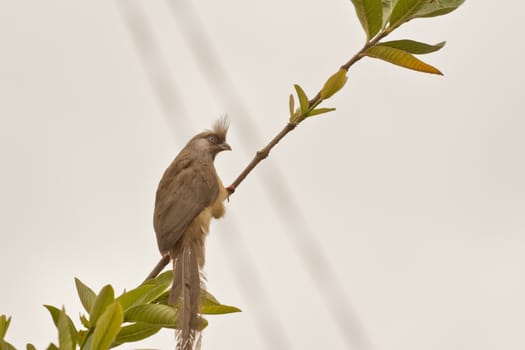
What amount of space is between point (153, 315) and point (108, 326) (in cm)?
37

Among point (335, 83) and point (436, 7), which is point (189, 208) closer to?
point (335, 83)

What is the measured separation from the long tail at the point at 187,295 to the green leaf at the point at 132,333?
0.72ft

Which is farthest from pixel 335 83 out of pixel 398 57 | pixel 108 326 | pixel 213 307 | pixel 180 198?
pixel 180 198

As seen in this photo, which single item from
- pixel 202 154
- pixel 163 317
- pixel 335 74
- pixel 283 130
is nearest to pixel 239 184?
pixel 283 130

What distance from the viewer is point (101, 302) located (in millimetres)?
2973

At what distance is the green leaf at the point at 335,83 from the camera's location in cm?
367

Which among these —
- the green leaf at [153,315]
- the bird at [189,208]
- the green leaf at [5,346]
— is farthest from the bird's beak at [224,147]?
the green leaf at [5,346]

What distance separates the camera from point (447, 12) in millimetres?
3562

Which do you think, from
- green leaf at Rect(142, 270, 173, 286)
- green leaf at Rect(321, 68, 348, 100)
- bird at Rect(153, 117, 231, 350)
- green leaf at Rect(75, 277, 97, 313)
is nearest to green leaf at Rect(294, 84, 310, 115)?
green leaf at Rect(321, 68, 348, 100)

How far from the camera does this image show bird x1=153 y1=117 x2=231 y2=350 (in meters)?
A: 4.93

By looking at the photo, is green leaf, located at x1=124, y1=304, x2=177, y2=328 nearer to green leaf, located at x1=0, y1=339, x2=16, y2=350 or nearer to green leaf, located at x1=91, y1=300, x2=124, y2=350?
green leaf, located at x1=91, y1=300, x2=124, y2=350

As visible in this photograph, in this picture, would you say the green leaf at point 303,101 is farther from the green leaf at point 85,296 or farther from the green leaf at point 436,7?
the green leaf at point 85,296

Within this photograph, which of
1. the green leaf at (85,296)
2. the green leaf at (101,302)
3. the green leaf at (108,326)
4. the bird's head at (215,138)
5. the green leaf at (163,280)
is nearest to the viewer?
the green leaf at (108,326)

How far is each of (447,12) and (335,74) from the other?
0.57 meters
